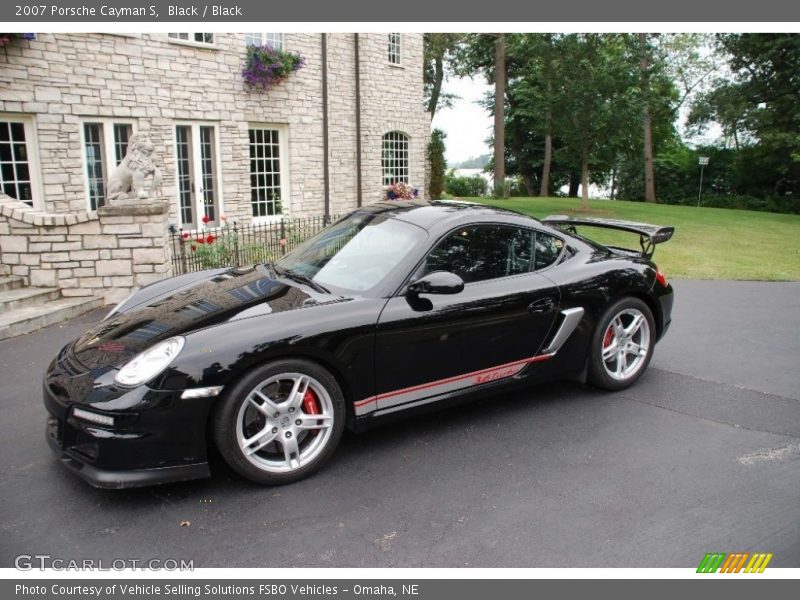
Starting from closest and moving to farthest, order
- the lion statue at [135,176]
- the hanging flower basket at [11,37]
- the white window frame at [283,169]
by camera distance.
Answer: the lion statue at [135,176] → the hanging flower basket at [11,37] → the white window frame at [283,169]

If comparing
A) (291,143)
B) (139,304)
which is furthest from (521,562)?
(291,143)

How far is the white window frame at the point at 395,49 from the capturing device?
1767cm

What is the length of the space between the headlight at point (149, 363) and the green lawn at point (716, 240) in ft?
30.7

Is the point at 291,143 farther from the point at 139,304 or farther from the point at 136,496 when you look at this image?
the point at 136,496

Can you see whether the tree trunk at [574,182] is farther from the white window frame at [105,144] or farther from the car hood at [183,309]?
the car hood at [183,309]

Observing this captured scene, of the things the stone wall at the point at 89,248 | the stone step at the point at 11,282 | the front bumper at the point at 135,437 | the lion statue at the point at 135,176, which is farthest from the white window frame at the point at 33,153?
the front bumper at the point at 135,437

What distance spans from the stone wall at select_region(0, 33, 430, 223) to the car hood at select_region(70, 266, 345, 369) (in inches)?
348

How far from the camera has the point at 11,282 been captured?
8.07 m

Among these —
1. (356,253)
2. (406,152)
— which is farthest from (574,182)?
(356,253)

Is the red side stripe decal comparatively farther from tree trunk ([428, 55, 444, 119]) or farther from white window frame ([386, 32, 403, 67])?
tree trunk ([428, 55, 444, 119])

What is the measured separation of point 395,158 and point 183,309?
1538 centimetres

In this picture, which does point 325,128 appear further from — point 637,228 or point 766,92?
point 766,92

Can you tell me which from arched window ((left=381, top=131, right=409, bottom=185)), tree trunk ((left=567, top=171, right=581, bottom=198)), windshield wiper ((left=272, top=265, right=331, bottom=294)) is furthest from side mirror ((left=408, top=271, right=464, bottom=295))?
tree trunk ((left=567, top=171, right=581, bottom=198))
